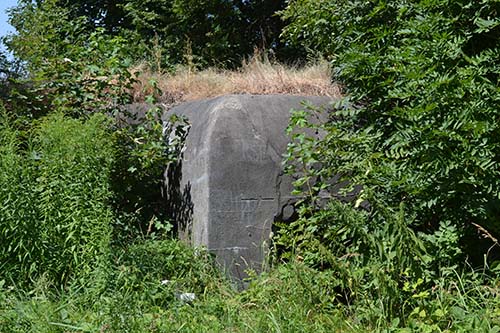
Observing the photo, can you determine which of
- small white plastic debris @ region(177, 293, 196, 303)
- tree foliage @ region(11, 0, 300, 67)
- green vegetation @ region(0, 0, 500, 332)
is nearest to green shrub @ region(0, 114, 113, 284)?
green vegetation @ region(0, 0, 500, 332)

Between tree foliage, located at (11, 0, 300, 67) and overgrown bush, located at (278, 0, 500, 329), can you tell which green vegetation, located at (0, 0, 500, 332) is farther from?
tree foliage, located at (11, 0, 300, 67)

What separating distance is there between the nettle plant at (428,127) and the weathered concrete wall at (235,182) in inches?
16.7

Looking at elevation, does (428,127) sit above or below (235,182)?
above

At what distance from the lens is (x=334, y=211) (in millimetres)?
4676

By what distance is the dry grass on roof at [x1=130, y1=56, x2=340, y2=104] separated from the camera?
7.01m

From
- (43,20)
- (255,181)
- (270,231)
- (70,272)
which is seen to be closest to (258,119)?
(255,181)

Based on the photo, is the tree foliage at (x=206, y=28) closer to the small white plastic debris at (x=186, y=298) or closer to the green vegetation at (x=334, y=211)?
the green vegetation at (x=334, y=211)

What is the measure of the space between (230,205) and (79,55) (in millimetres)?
2244

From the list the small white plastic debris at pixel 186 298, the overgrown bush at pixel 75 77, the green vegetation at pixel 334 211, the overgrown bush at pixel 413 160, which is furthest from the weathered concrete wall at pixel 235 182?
the overgrown bush at pixel 75 77

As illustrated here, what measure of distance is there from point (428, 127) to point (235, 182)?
190 centimetres

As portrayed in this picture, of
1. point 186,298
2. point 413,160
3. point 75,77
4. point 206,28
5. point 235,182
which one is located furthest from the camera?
point 206,28

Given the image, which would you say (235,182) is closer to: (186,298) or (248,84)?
(186,298)

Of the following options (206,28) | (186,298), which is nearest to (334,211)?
(186,298)

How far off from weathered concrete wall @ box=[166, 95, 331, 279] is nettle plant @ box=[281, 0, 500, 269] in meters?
0.42
